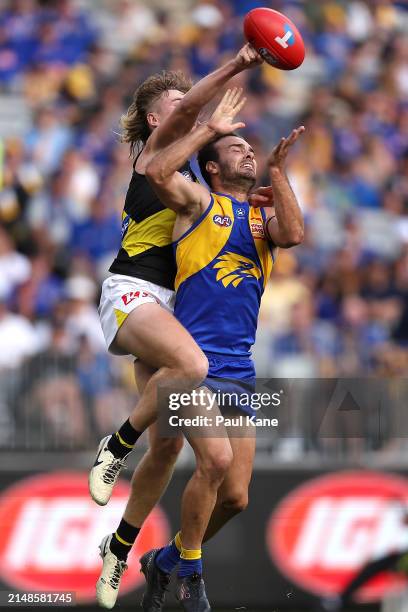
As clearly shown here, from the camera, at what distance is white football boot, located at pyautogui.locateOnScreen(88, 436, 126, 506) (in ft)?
24.3

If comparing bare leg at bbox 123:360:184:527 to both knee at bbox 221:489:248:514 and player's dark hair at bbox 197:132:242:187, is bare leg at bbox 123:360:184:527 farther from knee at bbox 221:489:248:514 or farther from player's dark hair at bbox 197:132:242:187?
player's dark hair at bbox 197:132:242:187

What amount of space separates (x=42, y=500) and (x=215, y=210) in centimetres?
364

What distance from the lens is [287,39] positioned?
699 cm

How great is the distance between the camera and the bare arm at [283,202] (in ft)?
23.6

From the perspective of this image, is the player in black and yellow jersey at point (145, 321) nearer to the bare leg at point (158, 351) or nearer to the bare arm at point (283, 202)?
the bare leg at point (158, 351)

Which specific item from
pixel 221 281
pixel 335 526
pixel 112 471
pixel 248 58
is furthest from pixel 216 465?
pixel 335 526

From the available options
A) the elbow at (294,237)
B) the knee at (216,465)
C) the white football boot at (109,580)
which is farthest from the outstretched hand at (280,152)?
the white football boot at (109,580)

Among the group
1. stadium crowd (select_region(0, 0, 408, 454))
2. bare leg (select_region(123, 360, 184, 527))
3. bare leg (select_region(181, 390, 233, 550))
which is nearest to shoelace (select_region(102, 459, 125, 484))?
bare leg (select_region(123, 360, 184, 527))

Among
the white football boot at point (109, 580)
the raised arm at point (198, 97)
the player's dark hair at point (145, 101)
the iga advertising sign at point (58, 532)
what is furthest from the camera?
the iga advertising sign at point (58, 532)

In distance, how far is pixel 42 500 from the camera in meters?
10.1

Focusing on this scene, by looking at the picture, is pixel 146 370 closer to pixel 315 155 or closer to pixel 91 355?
pixel 91 355

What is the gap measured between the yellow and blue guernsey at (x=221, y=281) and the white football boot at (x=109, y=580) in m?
1.33

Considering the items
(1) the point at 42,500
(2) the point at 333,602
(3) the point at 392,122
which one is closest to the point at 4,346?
(1) the point at 42,500

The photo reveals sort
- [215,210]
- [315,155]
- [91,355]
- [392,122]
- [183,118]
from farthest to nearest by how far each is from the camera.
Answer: [392,122] < [315,155] < [91,355] < [215,210] < [183,118]
